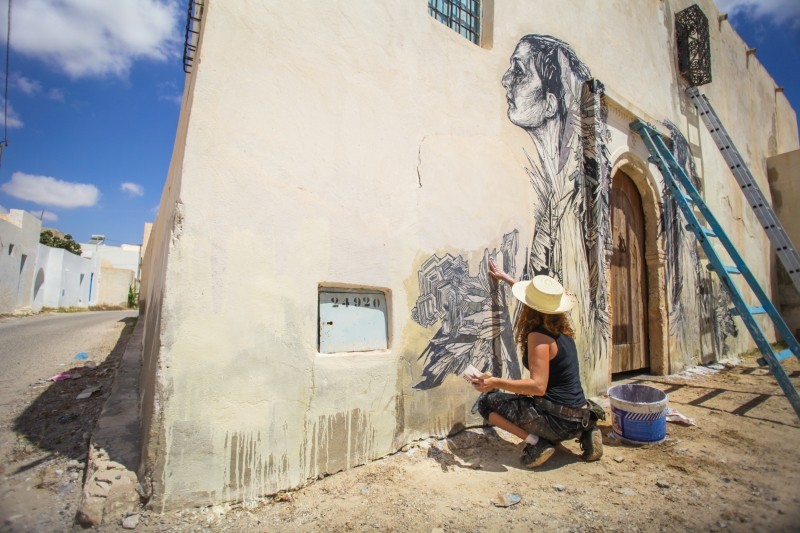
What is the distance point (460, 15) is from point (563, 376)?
11.5ft

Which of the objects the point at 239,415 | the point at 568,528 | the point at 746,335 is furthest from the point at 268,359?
the point at 746,335

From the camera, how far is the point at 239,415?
2.16 meters

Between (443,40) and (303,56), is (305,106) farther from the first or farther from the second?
→ (443,40)

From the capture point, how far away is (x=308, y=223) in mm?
2480

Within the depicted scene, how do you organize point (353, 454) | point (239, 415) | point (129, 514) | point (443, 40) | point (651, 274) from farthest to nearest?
point (651, 274) < point (443, 40) < point (353, 454) < point (239, 415) < point (129, 514)

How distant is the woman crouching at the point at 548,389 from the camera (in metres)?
2.56

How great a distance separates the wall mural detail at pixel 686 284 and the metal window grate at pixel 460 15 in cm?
372

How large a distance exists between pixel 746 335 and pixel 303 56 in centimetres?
903

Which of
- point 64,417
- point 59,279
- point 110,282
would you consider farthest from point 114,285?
point 64,417

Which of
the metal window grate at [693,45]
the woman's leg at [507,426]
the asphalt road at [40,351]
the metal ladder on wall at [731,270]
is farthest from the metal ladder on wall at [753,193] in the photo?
the asphalt road at [40,351]

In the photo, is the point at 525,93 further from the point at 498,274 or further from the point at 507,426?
the point at 507,426

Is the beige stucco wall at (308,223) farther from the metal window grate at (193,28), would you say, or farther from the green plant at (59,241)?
the green plant at (59,241)

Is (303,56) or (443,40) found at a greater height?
(443,40)

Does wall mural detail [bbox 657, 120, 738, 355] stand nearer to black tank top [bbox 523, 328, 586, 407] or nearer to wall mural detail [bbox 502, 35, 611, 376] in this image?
wall mural detail [bbox 502, 35, 611, 376]
